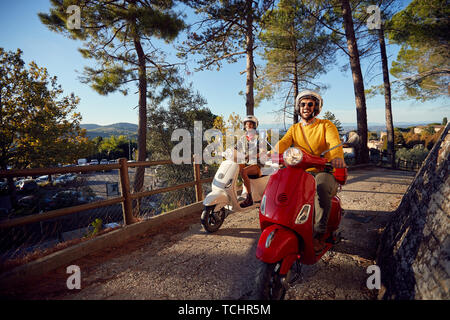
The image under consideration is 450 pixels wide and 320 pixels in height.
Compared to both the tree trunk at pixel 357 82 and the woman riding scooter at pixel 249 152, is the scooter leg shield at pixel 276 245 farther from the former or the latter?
the tree trunk at pixel 357 82

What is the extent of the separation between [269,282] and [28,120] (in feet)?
63.6

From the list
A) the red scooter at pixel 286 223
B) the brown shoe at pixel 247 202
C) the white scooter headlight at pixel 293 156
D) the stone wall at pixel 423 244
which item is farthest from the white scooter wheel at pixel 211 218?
the stone wall at pixel 423 244

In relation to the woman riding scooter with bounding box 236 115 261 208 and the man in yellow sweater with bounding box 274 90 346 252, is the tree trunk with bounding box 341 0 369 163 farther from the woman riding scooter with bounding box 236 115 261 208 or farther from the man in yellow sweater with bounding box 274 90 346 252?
the man in yellow sweater with bounding box 274 90 346 252

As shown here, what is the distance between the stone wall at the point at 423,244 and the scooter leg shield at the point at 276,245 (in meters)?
0.80

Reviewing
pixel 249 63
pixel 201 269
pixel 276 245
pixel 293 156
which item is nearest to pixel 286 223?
pixel 276 245

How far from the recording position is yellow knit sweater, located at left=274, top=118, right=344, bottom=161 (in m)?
2.30

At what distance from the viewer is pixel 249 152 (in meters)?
3.81

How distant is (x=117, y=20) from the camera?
356 inches

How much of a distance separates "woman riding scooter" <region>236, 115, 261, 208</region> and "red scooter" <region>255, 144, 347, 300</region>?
1.69 metres

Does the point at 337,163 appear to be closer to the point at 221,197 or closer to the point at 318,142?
the point at 318,142

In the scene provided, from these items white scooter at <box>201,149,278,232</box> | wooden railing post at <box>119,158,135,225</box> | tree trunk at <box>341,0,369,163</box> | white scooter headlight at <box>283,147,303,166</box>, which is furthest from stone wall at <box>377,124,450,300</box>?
tree trunk at <box>341,0,369,163</box>

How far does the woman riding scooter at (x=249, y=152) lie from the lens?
3.80 metres
